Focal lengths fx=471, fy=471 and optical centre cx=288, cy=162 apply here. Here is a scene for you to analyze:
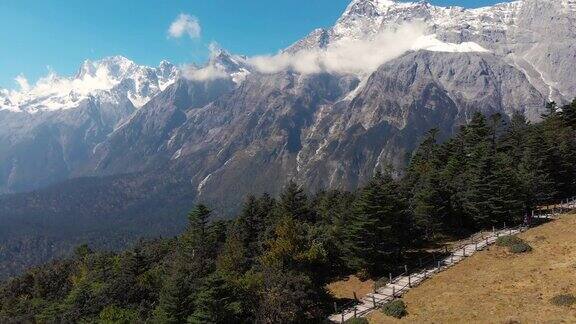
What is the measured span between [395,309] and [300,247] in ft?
51.1

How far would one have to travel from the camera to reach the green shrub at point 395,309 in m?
51.6

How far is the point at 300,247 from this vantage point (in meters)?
62.8

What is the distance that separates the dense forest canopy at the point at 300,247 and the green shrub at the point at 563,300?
77.0 feet

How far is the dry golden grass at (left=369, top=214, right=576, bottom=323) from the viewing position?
46.0m

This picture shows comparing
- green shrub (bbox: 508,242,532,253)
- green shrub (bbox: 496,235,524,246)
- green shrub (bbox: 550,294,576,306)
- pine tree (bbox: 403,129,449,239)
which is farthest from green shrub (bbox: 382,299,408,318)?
pine tree (bbox: 403,129,449,239)

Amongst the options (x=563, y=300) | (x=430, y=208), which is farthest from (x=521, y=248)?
(x=430, y=208)

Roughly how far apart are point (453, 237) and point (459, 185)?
991cm

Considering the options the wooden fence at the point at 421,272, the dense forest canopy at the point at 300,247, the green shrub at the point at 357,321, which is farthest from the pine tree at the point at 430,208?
the green shrub at the point at 357,321

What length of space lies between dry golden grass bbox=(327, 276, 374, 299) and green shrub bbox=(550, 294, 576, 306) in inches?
893

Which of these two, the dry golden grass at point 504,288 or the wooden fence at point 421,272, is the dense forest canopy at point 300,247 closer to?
the wooden fence at point 421,272

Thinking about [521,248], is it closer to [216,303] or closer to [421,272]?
[421,272]

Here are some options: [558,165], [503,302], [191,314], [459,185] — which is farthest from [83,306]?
[558,165]

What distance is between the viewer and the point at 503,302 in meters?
48.4

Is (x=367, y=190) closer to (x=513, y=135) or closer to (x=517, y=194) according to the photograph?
(x=517, y=194)
